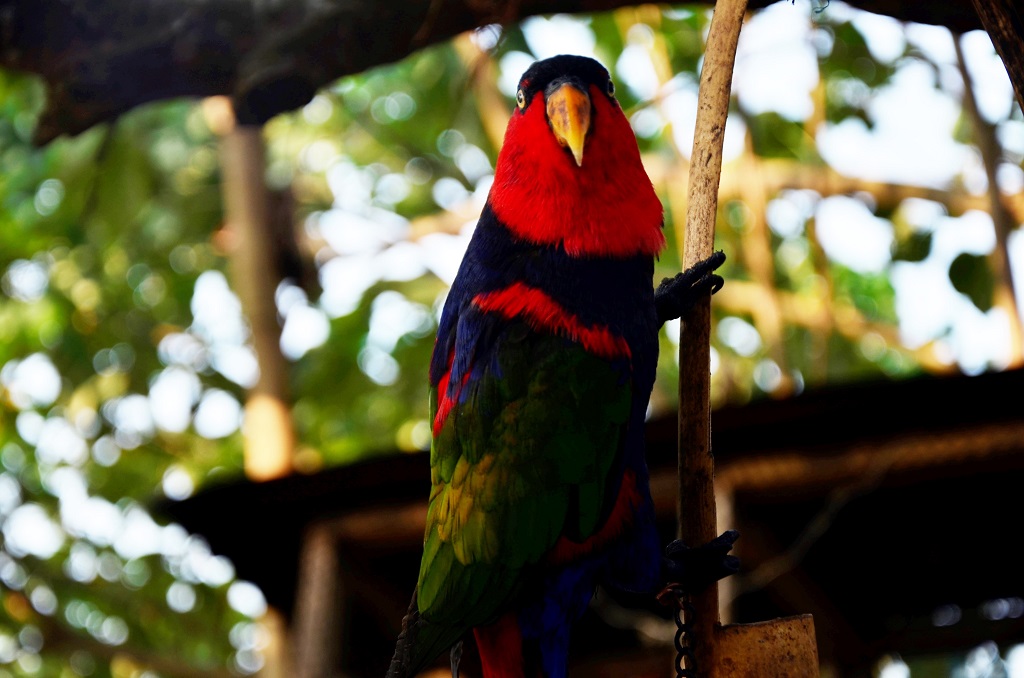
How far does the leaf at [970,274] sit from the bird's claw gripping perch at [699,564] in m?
2.07

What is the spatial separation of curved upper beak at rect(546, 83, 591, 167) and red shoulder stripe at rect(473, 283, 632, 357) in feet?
0.68

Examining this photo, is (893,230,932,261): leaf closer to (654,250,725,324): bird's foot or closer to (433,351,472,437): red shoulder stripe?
(654,250,725,324): bird's foot

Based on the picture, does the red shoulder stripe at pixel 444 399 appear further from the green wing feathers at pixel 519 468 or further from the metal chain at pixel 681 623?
the metal chain at pixel 681 623

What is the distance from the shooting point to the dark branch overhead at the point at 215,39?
7.43ft

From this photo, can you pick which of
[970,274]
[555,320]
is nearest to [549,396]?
[555,320]

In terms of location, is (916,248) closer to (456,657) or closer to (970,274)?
(970,274)

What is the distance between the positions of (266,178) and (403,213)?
4.58 feet

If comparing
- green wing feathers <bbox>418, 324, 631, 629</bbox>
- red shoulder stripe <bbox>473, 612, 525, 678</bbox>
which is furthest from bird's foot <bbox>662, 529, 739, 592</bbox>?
red shoulder stripe <bbox>473, 612, 525, 678</bbox>

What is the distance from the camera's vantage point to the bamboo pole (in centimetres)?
138

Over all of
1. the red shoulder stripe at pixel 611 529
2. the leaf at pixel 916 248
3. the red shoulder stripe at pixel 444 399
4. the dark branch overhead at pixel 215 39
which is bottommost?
the red shoulder stripe at pixel 611 529

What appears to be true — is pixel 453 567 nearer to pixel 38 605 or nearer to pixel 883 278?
pixel 38 605

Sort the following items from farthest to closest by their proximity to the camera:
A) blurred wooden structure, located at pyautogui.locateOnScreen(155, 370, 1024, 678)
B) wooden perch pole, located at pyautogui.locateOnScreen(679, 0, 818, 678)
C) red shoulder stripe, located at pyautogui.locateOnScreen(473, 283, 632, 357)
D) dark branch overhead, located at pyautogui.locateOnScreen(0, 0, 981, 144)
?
blurred wooden structure, located at pyautogui.locateOnScreen(155, 370, 1024, 678), dark branch overhead, located at pyautogui.locateOnScreen(0, 0, 981, 144), red shoulder stripe, located at pyautogui.locateOnScreen(473, 283, 632, 357), wooden perch pole, located at pyautogui.locateOnScreen(679, 0, 818, 678)

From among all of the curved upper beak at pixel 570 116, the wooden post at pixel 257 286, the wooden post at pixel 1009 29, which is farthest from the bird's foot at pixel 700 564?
the wooden post at pixel 257 286

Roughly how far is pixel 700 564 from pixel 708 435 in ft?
0.77
